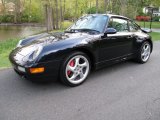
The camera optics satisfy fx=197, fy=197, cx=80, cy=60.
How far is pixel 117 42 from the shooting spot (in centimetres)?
460

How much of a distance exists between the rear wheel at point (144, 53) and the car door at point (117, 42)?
1.58 ft

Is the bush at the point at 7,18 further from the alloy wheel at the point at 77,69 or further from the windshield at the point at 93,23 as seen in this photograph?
the alloy wheel at the point at 77,69

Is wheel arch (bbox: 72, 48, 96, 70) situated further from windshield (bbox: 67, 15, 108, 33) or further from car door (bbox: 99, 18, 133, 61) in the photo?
windshield (bbox: 67, 15, 108, 33)

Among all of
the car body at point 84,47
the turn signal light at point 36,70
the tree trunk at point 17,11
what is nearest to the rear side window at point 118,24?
the car body at point 84,47

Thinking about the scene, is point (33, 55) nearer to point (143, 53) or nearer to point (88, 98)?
point (88, 98)

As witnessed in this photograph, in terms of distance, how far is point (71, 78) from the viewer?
12.8ft

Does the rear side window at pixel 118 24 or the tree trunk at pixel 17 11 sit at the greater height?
the tree trunk at pixel 17 11

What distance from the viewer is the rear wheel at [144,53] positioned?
17.6 ft

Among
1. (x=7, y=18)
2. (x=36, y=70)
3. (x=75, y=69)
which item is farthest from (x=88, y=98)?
(x=7, y=18)

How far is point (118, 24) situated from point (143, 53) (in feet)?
4.12

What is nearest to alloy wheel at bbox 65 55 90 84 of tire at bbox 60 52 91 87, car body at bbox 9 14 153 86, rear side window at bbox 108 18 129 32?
tire at bbox 60 52 91 87

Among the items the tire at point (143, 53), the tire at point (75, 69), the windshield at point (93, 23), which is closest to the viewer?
the tire at point (75, 69)

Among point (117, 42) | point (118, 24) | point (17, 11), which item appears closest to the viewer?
point (117, 42)

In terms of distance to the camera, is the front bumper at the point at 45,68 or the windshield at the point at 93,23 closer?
the front bumper at the point at 45,68
